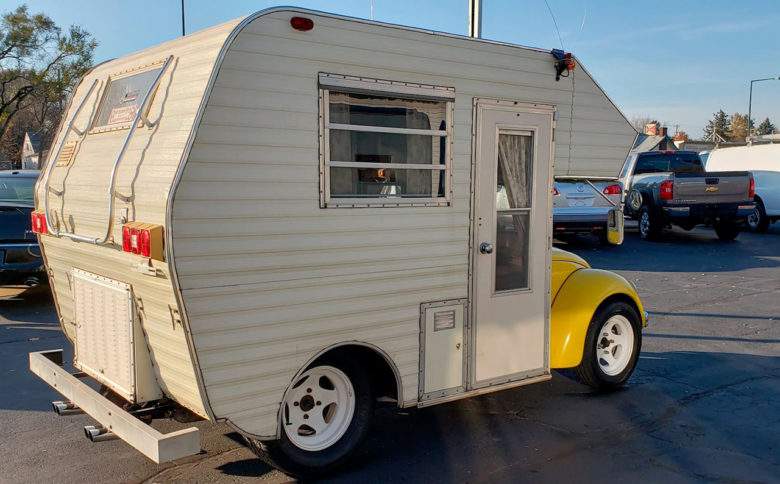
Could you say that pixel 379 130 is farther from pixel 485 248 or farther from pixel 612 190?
pixel 612 190

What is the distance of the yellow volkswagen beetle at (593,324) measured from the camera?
5.46 meters

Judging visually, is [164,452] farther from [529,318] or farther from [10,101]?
[10,101]

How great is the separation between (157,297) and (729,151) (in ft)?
74.1

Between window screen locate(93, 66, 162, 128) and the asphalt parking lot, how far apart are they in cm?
217

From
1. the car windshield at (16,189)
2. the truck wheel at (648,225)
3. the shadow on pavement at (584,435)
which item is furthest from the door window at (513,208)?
the truck wheel at (648,225)

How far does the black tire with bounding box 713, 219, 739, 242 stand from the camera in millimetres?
16484

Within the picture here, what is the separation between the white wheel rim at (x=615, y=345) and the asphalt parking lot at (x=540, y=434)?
0.24 meters

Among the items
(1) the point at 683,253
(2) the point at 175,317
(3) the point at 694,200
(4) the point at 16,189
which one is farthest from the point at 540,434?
(3) the point at 694,200

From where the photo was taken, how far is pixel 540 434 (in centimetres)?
502

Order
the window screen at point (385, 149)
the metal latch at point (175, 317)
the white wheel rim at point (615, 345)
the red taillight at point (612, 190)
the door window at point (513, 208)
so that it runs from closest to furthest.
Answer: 1. the metal latch at point (175, 317)
2. the window screen at point (385, 149)
3. the door window at point (513, 208)
4. the white wheel rim at point (615, 345)
5. the red taillight at point (612, 190)

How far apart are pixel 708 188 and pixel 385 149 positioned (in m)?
13.3

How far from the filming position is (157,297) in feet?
12.3

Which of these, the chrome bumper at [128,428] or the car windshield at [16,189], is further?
the car windshield at [16,189]

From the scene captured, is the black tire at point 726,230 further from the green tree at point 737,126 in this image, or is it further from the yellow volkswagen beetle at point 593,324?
the green tree at point 737,126
